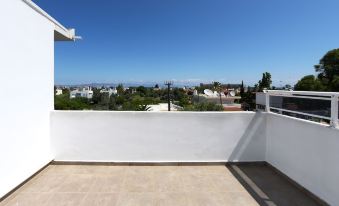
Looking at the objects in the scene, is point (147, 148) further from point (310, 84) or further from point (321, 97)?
point (310, 84)

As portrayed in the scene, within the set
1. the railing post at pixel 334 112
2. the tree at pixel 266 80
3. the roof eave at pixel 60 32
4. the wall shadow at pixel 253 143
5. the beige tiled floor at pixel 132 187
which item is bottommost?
the beige tiled floor at pixel 132 187

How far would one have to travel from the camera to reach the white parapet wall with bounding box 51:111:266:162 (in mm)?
4906

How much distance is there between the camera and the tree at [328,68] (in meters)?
36.1

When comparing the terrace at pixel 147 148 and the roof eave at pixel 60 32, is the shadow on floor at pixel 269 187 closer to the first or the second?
the terrace at pixel 147 148

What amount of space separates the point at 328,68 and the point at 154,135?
39126 millimetres

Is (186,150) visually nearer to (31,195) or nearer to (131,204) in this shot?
(131,204)

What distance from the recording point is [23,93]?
3947mm

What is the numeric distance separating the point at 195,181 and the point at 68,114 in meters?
2.39

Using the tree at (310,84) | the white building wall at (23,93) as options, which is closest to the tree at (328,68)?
the tree at (310,84)

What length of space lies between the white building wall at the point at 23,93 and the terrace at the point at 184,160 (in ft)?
0.49

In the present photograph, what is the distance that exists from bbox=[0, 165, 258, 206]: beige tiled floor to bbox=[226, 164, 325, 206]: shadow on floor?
0.13 meters

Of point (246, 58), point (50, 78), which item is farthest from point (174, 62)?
point (50, 78)

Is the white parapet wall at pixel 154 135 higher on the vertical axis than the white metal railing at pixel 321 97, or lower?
lower

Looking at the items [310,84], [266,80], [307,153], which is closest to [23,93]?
[307,153]
